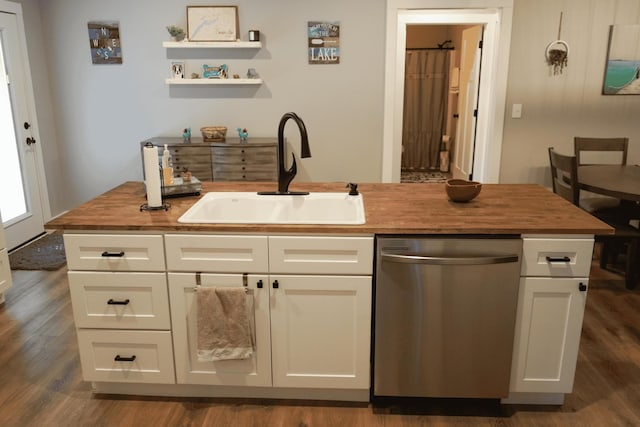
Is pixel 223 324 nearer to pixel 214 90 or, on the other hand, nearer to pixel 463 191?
pixel 463 191

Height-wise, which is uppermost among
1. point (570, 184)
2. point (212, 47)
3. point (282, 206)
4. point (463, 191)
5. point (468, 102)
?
point (212, 47)

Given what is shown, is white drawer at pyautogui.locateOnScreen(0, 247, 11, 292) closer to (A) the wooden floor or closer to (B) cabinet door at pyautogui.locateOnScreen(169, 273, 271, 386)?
(A) the wooden floor

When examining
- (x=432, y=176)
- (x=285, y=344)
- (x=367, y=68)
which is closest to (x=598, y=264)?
(x=367, y=68)

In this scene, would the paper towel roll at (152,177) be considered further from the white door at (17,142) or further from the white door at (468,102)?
the white door at (468,102)

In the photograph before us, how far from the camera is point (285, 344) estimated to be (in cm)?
231

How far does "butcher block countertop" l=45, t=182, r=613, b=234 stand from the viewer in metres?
2.12

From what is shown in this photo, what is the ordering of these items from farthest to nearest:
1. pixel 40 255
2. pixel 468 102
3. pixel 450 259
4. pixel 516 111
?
pixel 468 102
pixel 516 111
pixel 40 255
pixel 450 259

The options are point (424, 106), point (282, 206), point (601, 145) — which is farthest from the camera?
point (424, 106)

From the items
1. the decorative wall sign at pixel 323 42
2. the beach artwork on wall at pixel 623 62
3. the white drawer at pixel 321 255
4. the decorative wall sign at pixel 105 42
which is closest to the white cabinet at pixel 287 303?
the white drawer at pixel 321 255

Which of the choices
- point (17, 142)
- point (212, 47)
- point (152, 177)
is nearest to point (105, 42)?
point (212, 47)

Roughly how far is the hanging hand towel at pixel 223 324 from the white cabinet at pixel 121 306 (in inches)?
7.1

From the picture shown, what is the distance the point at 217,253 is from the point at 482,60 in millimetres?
3698

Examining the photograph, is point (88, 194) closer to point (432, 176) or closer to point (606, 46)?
point (432, 176)

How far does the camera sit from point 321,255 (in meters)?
2.19
